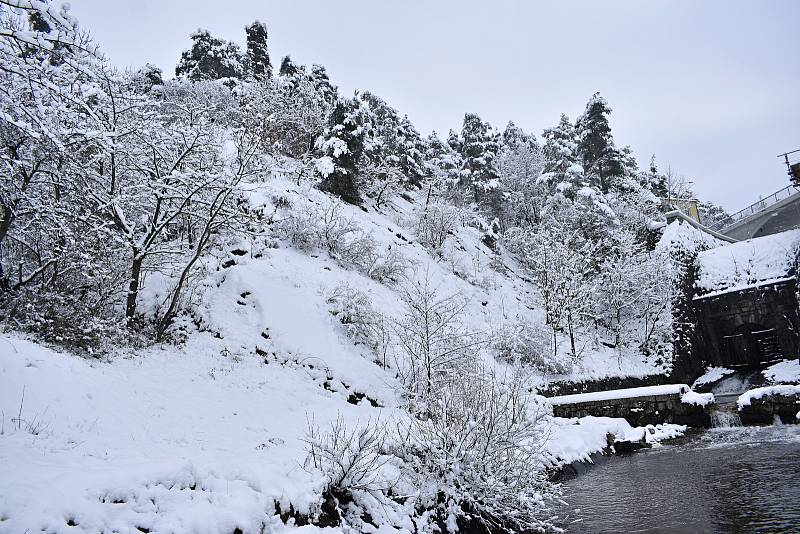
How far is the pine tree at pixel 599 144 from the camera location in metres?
32.8

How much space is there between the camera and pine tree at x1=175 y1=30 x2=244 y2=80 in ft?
123

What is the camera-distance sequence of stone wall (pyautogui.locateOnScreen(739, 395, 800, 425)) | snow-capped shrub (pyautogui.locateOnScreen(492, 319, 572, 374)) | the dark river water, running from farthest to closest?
snow-capped shrub (pyautogui.locateOnScreen(492, 319, 572, 374)) → stone wall (pyautogui.locateOnScreen(739, 395, 800, 425)) → the dark river water

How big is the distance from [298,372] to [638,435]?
32.2ft

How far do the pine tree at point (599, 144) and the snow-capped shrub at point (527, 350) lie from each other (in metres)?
17.4

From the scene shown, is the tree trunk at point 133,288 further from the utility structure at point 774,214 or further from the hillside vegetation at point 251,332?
the utility structure at point 774,214

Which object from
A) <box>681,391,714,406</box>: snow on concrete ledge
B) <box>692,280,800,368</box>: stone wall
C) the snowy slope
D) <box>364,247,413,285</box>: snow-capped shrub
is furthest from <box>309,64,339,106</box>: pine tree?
<box>681,391,714,406</box>: snow on concrete ledge

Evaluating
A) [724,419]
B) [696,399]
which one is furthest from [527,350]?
[724,419]

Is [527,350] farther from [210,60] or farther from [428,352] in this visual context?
[210,60]

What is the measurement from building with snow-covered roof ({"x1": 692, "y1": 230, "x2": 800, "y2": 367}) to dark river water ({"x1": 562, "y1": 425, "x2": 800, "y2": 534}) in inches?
435

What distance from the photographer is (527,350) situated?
773 inches

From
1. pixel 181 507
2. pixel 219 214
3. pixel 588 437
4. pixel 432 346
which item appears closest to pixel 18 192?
A: pixel 219 214

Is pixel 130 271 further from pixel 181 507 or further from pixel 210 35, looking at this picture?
pixel 210 35

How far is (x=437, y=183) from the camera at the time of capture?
33.8 m

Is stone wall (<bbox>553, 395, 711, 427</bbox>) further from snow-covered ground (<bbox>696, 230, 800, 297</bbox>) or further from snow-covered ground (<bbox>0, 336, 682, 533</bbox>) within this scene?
snow-covered ground (<bbox>696, 230, 800, 297</bbox>)
